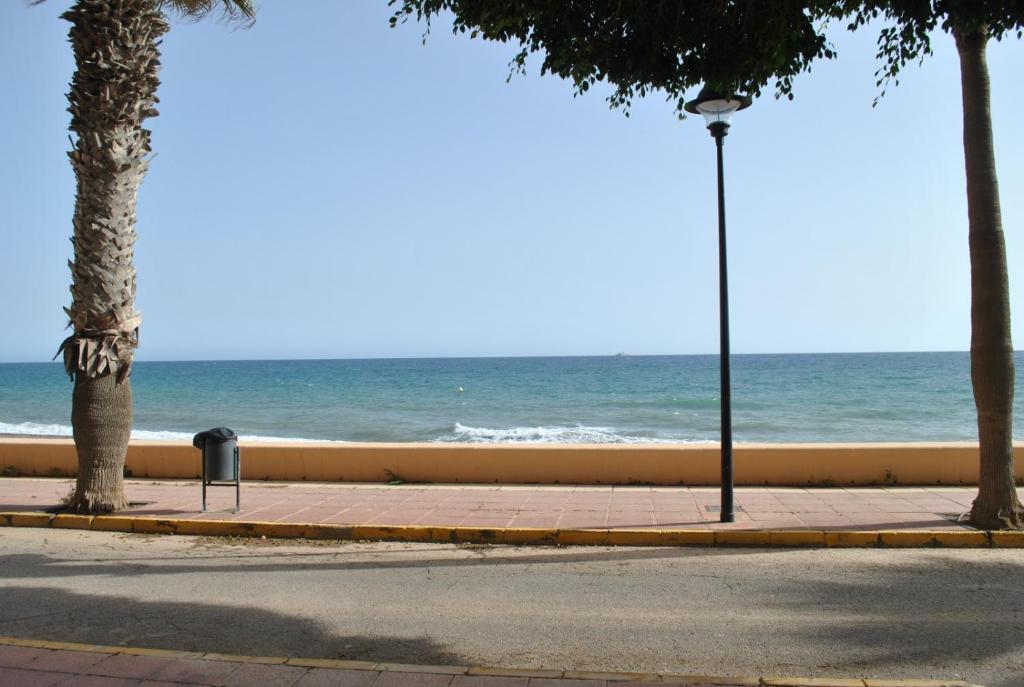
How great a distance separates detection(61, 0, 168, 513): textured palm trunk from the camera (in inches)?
372

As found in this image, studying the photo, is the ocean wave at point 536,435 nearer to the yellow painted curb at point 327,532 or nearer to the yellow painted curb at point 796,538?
the yellow painted curb at point 796,538

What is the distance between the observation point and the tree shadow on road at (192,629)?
4.77 m

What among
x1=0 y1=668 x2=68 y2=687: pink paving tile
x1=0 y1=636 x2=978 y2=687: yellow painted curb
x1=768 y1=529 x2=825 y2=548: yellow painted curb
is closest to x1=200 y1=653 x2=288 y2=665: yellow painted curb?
x1=0 y1=636 x2=978 y2=687: yellow painted curb

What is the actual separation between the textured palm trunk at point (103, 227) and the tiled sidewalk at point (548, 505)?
3.12 feet

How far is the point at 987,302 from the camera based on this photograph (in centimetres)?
832

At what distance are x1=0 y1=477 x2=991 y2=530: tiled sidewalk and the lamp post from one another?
0.42 meters

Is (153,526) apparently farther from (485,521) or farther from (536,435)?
(536,435)

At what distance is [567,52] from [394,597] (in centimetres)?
472

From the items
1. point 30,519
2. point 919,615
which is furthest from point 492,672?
point 30,519

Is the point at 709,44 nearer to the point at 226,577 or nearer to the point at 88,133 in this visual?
the point at 226,577

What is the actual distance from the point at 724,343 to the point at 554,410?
38975 millimetres

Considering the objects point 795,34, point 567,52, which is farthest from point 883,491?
point 567,52

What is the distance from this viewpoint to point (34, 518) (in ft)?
30.8

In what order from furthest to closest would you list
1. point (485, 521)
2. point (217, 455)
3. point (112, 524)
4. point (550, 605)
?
1. point (217, 455)
2. point (112, 524)
3. point (485, 521)
4. point (550, 605)
